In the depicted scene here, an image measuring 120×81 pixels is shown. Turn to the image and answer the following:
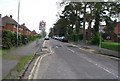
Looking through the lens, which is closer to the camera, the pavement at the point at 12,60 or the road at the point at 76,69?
the road at the point at 76,69

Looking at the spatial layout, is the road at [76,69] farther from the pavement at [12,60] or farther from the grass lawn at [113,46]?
the grass lawn at [113,46]

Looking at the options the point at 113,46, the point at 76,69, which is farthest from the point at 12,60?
the point at 113,46

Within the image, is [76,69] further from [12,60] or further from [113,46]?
[113,46]

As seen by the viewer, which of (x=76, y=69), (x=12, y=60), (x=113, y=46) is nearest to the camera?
(x=76, y=69)

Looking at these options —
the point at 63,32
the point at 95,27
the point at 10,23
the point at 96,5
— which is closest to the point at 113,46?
the point at 96,5

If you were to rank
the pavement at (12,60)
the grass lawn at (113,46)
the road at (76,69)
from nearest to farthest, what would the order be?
the road at (76,69) → the pavement at (12,60) → the grass lawn at (113,46)

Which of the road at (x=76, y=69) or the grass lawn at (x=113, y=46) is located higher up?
the grass lawn at (x=113, y=46)

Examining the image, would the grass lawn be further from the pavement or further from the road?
the pavement

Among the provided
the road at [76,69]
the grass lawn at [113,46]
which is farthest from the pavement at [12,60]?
the grass lawn at [113,46]

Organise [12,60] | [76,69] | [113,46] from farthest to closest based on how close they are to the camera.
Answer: [113,46] → [12,60] → [76,69]

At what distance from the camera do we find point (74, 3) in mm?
37656

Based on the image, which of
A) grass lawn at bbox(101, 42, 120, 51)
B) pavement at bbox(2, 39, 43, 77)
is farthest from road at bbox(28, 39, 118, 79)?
grass lawn at bbox(101, 42, 120, 51)

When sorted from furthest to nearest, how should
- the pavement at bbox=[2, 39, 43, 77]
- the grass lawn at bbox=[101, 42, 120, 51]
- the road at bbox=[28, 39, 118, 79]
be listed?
1. the grass lawn at bbox=[101, 42, 120, 51]
2. the pavement at bbox=[2, 39, 43, 77]
3. the road at bbox=[28, 39, 118, 79]

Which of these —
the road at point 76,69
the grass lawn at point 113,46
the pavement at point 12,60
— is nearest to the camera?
the road at point 76,69
